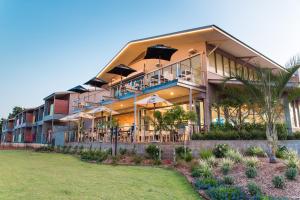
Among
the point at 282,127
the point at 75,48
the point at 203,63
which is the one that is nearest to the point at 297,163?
the point at 282,127

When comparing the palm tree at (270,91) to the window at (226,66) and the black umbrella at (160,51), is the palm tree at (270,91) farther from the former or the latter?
the window at (226,66)

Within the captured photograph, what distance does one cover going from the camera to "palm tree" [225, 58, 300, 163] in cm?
898

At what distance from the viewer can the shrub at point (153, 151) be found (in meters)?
11.4

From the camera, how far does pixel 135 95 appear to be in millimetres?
16797

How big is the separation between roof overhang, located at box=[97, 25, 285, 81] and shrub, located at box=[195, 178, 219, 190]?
8511 millimetres

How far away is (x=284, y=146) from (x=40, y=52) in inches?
1114

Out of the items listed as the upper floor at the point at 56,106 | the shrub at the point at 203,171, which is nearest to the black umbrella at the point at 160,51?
the shrub at the point at 203,171

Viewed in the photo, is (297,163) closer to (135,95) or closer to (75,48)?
(135,95)

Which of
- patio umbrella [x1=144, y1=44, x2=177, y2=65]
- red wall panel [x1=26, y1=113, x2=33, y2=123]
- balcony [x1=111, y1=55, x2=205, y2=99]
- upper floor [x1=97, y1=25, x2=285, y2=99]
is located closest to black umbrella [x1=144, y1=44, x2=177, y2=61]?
patio umbrella [x1=144, y1=44, x2=177, y2=65]

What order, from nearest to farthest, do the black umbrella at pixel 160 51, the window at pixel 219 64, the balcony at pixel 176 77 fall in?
the black umbrella at pixel 160 51, the balcony at pixel 176 77, the window at pixel 219 64

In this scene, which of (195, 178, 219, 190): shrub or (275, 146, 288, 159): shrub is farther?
(275, 146, 288, 159): shrub

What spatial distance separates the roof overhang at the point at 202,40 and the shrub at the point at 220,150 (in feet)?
18.5

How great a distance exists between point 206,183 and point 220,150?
3438 millimetres

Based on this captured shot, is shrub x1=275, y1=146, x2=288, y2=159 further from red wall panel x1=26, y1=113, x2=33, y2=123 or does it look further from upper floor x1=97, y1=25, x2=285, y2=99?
red wall panel x1=26, y1=113, x2=33, y2=123
